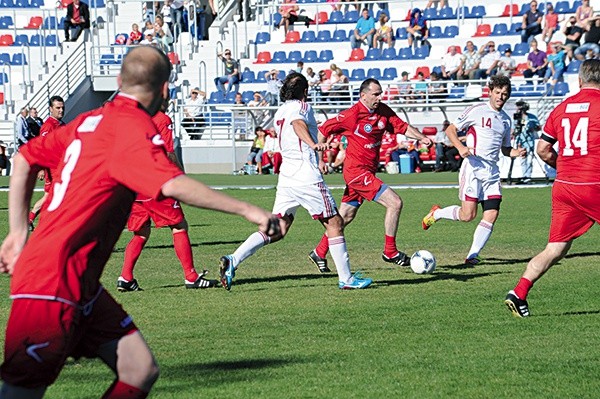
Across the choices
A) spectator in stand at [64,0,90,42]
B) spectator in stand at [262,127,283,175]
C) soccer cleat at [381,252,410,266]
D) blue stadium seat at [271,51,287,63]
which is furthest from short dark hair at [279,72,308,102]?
spectator in stand at [64,0,90,42]

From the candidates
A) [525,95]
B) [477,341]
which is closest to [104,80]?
[525,95]

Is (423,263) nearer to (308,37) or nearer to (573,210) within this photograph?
(573,210)

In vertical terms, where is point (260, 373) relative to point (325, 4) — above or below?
below

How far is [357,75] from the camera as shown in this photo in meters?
37.2

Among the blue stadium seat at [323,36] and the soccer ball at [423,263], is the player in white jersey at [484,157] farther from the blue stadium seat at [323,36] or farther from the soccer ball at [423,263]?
the blue stadium seat at [323,36]

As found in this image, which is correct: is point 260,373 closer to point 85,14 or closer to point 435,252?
point 435,252

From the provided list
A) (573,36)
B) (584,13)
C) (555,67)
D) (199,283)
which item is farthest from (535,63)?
(199,283)

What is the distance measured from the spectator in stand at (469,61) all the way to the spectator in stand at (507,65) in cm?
70

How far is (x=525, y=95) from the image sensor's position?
33.7m

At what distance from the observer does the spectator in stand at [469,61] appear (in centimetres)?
3450

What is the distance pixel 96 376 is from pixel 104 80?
106 feet

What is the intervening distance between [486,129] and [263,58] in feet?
86.3

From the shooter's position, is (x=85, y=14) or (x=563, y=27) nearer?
(x=563, y=27)

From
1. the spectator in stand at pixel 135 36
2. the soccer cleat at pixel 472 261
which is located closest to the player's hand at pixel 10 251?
the soccer cleat at pixel 472 261
